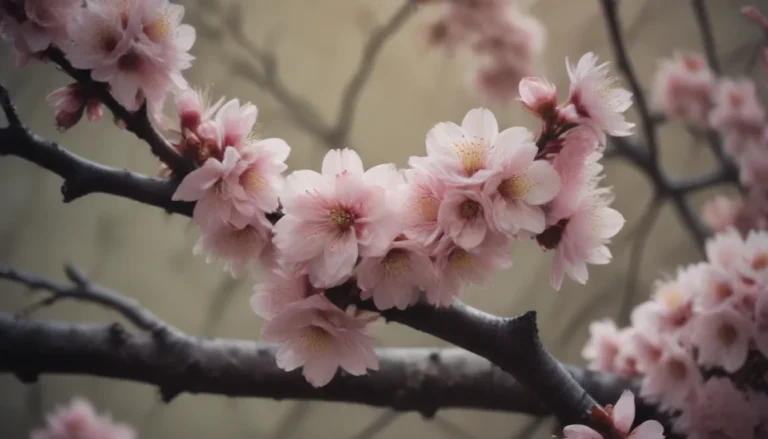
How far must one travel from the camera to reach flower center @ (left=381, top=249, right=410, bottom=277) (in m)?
0.49

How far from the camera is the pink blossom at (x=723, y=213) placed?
1277 mm

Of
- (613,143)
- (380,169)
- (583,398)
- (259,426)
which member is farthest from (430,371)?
(259,426)

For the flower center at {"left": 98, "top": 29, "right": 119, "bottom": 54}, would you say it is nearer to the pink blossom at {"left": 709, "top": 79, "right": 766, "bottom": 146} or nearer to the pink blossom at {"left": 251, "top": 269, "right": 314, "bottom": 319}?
the pink blossom at {"left": 251, "top": 269, "right": 314, "bottom": 319}

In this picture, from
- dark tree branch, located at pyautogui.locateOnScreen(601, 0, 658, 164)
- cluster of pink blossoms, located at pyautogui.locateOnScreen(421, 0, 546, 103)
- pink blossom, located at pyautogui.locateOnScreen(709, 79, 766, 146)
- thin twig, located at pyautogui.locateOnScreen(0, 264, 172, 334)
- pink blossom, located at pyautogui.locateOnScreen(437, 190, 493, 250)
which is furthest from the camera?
cluster of pink blossoms, located at pyautogui.locateOnScreen(421, 0, 546, 103)

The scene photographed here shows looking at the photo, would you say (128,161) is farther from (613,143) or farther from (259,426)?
(613,143)

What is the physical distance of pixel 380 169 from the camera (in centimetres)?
49

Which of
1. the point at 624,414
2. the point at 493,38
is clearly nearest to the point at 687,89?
the point at 493,38

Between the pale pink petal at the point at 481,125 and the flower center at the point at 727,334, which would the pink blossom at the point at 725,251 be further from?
the pale pink petal at the point at 481,125

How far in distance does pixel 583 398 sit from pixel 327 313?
0.27m

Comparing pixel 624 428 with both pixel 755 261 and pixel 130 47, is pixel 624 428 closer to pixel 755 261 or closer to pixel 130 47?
pixel 755 261

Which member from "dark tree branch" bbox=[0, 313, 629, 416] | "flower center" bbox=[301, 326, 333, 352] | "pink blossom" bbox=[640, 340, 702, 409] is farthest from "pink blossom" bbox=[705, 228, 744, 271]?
"flower center" bbox=[301, 326, 333, 352]

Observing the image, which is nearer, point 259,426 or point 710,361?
point 710,361

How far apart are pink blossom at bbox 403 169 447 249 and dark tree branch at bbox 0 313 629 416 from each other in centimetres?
33

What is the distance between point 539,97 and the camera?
50 cm
